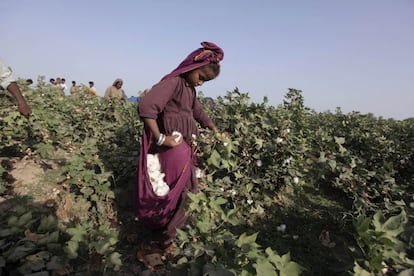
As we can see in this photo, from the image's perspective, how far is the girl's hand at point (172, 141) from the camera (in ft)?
7.47

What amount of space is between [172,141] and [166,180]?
1.34 ft

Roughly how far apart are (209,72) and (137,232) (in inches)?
63.8

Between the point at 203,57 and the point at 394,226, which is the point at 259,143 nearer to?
the point at 203,57

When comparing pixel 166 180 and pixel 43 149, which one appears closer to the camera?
pixel 166 180

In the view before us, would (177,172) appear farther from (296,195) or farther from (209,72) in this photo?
(296,195)

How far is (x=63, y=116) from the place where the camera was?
17.5 ft

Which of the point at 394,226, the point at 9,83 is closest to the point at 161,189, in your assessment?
the point at 394,226

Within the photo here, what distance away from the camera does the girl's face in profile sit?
2.31 meters

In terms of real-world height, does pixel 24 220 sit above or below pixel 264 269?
above

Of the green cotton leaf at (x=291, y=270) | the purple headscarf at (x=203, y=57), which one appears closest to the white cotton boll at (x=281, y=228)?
the purple headscarf at (x=203, y=57)

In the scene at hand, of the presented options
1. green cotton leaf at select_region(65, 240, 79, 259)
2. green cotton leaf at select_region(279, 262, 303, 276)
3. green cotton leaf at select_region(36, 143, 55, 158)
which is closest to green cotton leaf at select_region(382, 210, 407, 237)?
green cotton leaf at select_region(279, 262, 303, 276)

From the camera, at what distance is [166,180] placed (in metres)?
2.52

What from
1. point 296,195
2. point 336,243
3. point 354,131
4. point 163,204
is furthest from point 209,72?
point 354,131

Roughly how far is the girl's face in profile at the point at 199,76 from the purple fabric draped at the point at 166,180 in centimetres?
51
